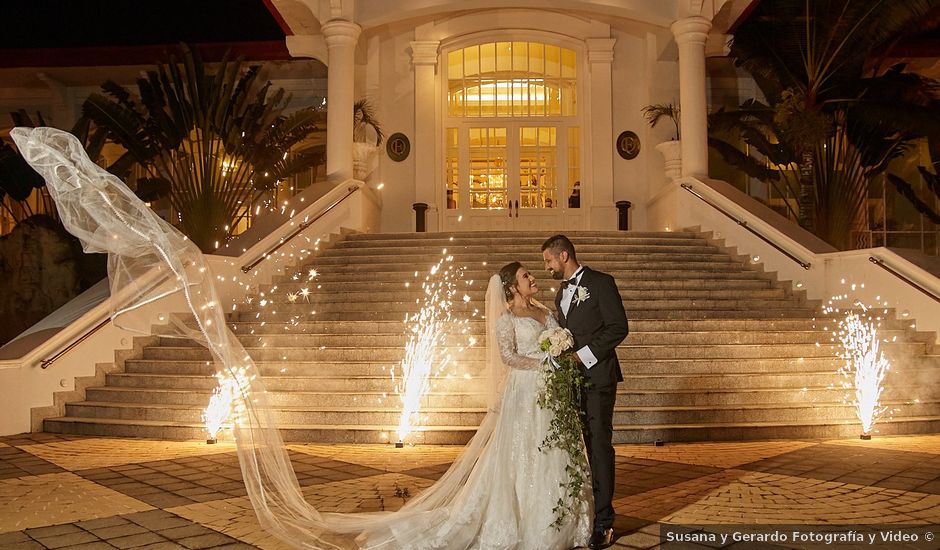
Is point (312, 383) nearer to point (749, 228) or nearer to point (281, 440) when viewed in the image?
point (281, 440)

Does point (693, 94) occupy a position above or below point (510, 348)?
above

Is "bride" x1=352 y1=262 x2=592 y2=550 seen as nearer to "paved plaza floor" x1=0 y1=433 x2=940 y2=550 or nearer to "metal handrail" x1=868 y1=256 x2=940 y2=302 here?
"paved plaza floor" x1=0 y1=433 x2=940 y2=550

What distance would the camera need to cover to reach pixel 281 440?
17.1 ft

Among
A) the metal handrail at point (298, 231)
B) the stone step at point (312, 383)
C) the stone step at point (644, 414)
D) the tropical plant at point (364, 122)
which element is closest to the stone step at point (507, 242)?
the metal handrail at point (298, 231)

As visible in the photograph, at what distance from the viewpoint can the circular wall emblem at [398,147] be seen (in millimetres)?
19203

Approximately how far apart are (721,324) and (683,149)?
645 cm

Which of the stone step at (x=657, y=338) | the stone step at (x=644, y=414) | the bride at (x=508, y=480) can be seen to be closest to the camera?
the bride at (x=508, y=480)

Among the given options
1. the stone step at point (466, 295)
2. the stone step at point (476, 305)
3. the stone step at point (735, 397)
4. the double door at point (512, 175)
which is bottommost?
the stone step at point (735, 397)

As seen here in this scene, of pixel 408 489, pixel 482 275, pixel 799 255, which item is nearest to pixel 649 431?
pixel 408 489

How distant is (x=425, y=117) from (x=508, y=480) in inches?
593

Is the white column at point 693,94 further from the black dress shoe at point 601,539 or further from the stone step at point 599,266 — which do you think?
the black dress shoe at point 601,539

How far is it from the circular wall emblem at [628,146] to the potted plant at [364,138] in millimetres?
5405

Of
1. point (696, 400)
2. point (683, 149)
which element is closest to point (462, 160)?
point (683, 149)

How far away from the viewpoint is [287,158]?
1988cm
